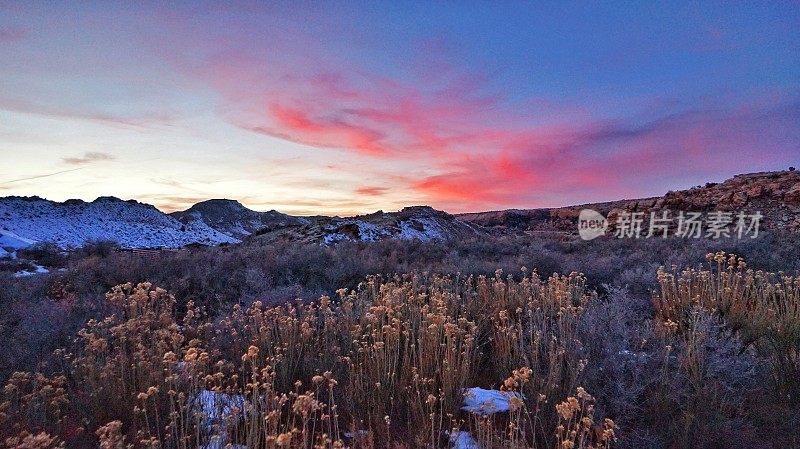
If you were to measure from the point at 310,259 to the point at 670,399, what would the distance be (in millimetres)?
7182

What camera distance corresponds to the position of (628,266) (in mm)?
9656

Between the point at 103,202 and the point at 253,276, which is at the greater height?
the point at 103,202

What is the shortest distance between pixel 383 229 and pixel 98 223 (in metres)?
28.9

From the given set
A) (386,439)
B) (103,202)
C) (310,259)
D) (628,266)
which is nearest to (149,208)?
(103,202)

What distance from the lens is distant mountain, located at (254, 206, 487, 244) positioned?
1680 centimetres

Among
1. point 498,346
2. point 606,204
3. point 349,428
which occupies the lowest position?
point 349,428

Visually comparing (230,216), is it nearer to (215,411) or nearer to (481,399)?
(215,411)

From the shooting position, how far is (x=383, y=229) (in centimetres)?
1828

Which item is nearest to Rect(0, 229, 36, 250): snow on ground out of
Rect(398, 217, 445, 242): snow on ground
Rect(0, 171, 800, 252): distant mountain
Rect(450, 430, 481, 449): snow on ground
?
Rect(0, 171, 800, 252): distant mountain

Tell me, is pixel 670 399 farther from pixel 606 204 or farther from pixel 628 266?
pixel 606 204

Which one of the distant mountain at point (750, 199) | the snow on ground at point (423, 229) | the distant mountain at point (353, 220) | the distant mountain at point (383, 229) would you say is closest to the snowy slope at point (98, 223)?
the distant mountain at point (353, 220)

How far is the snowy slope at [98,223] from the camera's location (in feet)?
103

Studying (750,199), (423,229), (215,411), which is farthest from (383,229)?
(750,199)

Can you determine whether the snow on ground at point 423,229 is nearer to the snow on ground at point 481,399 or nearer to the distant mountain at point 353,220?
the distant mountain at point 353,220
